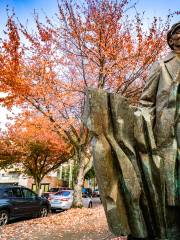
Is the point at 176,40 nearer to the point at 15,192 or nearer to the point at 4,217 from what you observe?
the point at 4,217

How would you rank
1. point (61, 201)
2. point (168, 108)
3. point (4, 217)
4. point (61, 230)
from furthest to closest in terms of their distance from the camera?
1. point (61, 201)
2. point (4, 217)
3. point (61, 230)
4. point (168, 108)

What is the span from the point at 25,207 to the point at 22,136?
Result: 1372 cm

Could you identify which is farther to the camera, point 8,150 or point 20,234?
point 8,150

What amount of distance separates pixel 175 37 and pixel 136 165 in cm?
162

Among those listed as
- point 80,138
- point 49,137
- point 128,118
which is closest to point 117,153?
point 128,118

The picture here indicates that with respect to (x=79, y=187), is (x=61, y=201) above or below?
below

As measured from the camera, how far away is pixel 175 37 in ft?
13.6

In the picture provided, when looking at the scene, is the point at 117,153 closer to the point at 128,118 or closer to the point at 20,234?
A: the point at 128,118

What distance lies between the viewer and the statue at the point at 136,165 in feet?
11.6

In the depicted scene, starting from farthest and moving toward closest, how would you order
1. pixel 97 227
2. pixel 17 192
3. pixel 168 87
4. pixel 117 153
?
pixel 17 192 < pixel 97 227 < pixel 168 87 < pixel 117 153

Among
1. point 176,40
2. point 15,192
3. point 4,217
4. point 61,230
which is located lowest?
point 61,230

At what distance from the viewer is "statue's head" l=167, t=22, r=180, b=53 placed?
162 inches

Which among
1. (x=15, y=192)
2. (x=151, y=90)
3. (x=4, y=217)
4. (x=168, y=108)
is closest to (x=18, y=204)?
(x=15, y=192)

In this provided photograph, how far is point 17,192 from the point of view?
15.9 m
